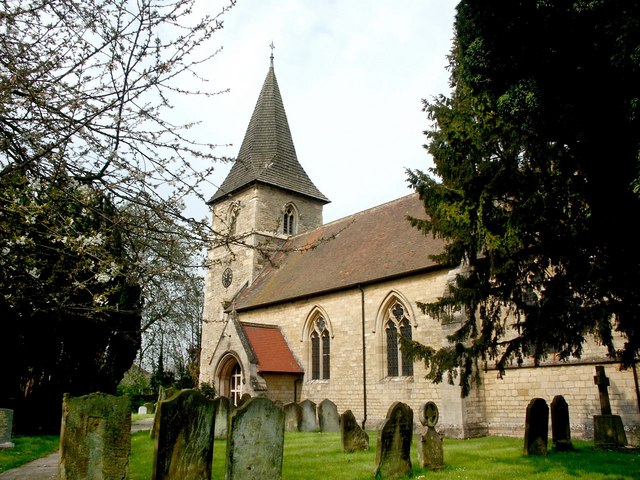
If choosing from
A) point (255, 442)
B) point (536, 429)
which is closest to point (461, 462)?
point (536, 429)

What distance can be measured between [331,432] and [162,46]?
12.1m

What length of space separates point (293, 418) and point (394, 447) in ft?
23.7

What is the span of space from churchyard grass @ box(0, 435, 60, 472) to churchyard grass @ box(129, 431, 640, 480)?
6.51 feet

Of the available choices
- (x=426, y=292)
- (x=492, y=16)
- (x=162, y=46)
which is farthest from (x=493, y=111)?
(x=426, y=292)

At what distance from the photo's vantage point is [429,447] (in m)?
8.45

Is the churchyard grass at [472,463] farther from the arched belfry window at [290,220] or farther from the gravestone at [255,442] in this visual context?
the arched belfry window at [290,220]

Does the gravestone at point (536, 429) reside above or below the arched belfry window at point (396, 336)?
below

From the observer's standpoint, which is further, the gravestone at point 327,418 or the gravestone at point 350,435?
the gravestone at point 327,418

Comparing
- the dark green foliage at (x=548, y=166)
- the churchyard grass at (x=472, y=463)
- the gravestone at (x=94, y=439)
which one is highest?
the dark green foliage at (x=548, y=166)

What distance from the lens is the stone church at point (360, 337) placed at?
12.3 metres

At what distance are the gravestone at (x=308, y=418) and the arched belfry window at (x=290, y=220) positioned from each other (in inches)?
479

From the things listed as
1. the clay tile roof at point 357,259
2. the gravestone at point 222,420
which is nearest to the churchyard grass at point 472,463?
the gravestone at point 222,420

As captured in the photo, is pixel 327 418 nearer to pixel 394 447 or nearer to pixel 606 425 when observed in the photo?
pixel 394 447

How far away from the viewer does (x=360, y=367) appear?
16.3 meters
